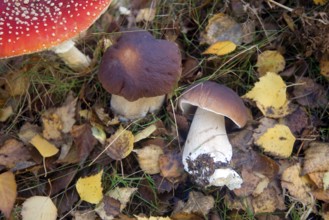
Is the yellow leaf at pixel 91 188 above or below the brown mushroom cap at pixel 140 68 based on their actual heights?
below

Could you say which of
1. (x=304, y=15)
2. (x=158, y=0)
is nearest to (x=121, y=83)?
(x=158, y=0)

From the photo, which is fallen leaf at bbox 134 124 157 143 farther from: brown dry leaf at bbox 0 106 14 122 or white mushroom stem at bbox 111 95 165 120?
brown dry leaf at bbox 0 106 14 122

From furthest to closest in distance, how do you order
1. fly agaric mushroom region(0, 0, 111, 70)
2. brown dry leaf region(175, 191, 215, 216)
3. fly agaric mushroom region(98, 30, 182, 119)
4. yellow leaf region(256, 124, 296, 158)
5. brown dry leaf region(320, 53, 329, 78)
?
brown dry leaf region(320, 53, 329, 78) → yellow leaf region(256, 124, 296, 158) → brown dry leaf region(175, 191, 215, 216) → fly agaric mushroom region(98, 30, 182, 119) → fly agaric mushroom region(0, 0, 111, 70)

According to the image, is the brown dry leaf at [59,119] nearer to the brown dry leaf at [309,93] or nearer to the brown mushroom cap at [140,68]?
the brown mushroom cap at [140,68]

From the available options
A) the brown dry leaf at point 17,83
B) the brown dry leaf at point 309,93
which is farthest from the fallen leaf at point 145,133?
the brown dry leaf at point 309,93

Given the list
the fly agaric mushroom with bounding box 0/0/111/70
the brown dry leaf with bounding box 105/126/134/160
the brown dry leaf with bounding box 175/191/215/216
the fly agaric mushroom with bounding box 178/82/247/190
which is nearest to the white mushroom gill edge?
the fly agaric mushroom with bounding box 178/82/247/190

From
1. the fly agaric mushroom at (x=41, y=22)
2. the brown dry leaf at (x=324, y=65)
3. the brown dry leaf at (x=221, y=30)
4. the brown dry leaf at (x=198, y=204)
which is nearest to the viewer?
the fly agaric mushroom at (x=41, y=22)

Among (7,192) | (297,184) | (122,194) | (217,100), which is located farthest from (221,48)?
(7,192)
